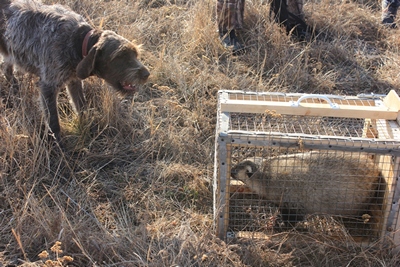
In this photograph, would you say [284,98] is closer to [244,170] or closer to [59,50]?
[244,170]

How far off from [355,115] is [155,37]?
3552mm

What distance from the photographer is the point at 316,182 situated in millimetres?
3119

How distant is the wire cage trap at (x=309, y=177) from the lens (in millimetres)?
2914

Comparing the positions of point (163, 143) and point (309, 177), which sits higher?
point (309, 177)

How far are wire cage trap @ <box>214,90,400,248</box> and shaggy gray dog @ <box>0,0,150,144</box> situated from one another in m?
1.07

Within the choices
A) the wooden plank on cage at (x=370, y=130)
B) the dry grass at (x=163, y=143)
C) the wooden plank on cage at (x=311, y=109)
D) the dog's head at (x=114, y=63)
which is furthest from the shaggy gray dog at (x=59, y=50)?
the wooden plank on cage at (x=370, y=130)

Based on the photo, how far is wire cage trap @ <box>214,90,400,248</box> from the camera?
2.91m

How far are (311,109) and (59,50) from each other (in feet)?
7.80

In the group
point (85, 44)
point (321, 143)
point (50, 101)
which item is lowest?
point (50, 101)

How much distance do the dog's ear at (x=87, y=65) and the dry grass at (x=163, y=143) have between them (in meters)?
0.57

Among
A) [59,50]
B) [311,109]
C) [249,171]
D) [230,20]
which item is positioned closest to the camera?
[311,109]

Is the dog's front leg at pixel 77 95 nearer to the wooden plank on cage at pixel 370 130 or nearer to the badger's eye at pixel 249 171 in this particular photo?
the badger's eye at pixel 249 171

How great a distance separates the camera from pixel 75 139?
435cm

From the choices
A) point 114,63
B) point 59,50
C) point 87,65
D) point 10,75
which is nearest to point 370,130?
point 114,63
